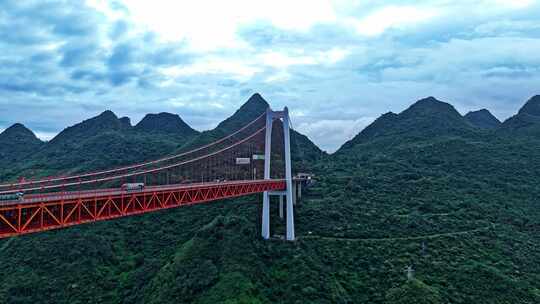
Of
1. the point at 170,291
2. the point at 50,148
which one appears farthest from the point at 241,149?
the point at 50,148

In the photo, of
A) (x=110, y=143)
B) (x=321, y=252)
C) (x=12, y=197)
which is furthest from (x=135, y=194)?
(x=110, y=143)

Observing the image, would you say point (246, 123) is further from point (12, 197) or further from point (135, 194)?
point (12, 197)

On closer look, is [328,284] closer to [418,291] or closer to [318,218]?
[418,291]

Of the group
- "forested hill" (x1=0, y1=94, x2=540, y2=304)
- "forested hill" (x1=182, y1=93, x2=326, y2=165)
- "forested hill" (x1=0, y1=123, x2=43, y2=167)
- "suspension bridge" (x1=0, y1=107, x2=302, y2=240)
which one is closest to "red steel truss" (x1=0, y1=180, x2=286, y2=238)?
"suspension bridge" (x1=0, y1=107, x2=302, y2=240)

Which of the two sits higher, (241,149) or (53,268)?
(241,149)

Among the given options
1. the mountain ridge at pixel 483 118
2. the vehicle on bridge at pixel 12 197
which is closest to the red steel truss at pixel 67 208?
the vehicle on bridge at pixel 12 197

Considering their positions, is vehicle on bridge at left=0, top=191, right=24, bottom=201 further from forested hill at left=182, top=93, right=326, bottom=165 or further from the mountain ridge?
the mountain ridge

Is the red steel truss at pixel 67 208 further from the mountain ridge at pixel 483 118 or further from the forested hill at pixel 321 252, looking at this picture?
the mountain ridge at pixel 483 118

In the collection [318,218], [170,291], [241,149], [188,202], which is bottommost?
[170,291]
